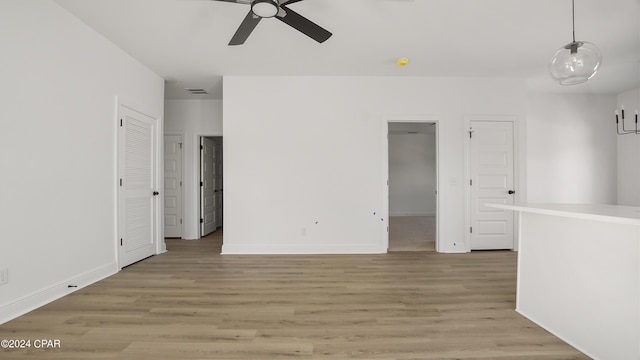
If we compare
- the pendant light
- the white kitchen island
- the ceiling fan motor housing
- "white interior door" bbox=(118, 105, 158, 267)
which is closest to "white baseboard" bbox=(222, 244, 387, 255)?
"white interior door" bbox=(118, 105, 158, 267)

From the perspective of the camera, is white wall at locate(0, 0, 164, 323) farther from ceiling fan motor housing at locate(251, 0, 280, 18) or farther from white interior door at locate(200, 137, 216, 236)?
white interior door at locate(200, 137, 216, 236)

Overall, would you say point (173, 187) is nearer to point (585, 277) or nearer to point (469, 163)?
point (469, 163)

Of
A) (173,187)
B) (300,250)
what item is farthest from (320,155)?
(173,187)

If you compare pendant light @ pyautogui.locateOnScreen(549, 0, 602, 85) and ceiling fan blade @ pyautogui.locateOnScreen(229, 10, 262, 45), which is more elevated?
ceiling fan blade @ pyautogui.locateOnScreen(229, 10, 262, 45)

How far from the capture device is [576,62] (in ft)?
6.47

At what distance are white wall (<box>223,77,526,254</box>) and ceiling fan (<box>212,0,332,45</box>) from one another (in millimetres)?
1763

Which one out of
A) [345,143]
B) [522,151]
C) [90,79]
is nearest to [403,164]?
[522,151]

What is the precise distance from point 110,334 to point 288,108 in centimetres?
335

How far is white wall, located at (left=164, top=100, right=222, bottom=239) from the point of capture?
545 centimetres

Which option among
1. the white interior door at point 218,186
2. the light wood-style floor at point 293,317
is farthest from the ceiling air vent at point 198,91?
the light wood-style floor at point 293,317

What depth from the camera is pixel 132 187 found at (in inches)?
143

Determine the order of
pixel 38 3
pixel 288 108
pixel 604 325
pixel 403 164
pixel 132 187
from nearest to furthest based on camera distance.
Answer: pixel 604 325 < pixel 38 3 < pixel 132 187 < pixel 288 108 < pixel 403 164

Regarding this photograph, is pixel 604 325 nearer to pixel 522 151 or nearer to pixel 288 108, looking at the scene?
pixel 522 151

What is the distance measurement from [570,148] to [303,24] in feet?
19.0
